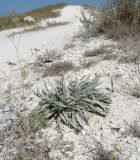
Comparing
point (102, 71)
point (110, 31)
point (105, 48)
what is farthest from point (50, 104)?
point (110, 31)

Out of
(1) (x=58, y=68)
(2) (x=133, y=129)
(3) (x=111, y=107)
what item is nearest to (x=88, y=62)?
(1) (x=58, y=68)

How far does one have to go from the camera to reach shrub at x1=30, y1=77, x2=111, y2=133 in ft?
14.0

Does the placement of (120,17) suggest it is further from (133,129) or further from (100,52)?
(133,129)

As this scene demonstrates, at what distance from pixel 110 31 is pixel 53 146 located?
4481 millimetres

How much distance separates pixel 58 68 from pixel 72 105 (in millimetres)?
1581

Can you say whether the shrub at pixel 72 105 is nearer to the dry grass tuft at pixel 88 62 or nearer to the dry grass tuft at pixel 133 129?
the dry grass tuft at pixel 133 129

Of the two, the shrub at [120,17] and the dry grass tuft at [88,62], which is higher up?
the shrub at [120,17]

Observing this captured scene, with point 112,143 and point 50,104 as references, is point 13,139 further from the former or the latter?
point 112,143

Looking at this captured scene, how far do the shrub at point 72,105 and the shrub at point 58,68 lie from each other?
114 centimetres

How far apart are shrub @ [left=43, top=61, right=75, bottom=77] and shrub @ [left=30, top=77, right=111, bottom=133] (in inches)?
44.9

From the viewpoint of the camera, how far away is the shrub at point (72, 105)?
4.26 metres

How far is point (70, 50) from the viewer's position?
7219 millimetres

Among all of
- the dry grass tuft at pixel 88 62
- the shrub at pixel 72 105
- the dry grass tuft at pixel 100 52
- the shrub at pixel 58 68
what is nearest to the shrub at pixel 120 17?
the dry grass tuft at pixel 100 52

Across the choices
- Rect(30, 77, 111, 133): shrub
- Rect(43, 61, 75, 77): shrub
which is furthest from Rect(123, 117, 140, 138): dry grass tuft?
Rect(43, 61, 75, 77): shrub
